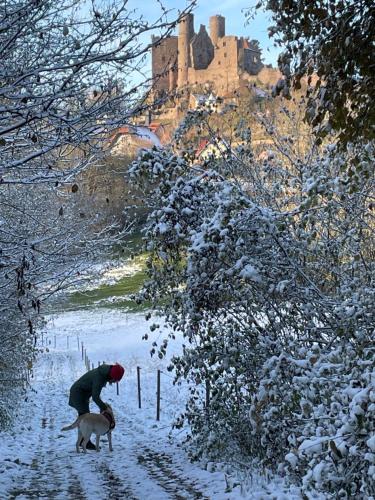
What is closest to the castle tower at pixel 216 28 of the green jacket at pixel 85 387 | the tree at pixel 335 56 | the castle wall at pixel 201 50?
the castle wall at pixel 201 50

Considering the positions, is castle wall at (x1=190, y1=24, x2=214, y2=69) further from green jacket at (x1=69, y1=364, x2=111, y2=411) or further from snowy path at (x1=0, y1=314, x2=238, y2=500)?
green jacket at (x1=69, y1=364, x2=111, y2=411)

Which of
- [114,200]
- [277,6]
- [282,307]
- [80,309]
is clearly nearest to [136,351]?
[114,200]

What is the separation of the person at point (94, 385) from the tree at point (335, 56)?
6.62 m

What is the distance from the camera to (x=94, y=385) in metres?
10.5

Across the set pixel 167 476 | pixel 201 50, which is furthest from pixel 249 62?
pixel 167 476

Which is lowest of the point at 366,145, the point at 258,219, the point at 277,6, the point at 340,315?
the point at 340,315

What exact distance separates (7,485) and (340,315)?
5.04m

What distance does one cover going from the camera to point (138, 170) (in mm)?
7258

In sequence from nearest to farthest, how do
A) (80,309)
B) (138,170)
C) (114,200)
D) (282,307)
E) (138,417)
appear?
1. (282,307)
2. (138,170)
3. (138,417)
4. (114,200)
5. (80,309)

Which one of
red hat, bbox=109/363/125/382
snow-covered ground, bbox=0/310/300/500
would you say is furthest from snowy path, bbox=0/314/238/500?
red hat, bbox=109/363/125/382

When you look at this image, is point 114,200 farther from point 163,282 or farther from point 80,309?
point 80,309

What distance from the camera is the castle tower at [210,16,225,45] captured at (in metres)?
120

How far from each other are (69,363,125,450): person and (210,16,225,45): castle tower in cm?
11719

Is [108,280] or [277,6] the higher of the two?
[277,6]
